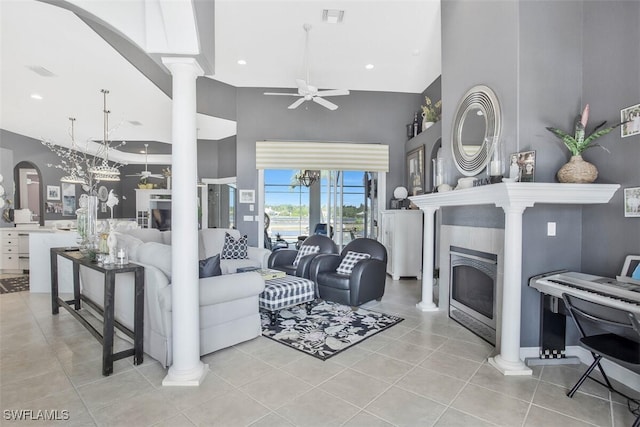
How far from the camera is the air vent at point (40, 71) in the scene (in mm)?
4336

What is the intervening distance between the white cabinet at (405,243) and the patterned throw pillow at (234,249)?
271 cm

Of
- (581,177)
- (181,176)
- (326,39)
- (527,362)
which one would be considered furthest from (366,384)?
(326,39)

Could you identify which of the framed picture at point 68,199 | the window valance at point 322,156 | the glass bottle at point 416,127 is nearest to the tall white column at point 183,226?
the window valance at point 322,156

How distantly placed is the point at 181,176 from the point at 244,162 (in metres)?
4.14

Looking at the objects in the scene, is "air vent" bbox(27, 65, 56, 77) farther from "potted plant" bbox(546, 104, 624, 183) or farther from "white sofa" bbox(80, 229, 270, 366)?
"potted plant" bbox(546, 104, 624, 183)

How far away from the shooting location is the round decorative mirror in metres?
3.15

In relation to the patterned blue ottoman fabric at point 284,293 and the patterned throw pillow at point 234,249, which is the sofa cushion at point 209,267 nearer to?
the patterned blue ottoman fabric at point 284,293

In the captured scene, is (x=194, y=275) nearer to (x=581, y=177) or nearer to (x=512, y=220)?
(x=512, y=220)

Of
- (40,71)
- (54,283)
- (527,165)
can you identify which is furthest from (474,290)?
(40,71)

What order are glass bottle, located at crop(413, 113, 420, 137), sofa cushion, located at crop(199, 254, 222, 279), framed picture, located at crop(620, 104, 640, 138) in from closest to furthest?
framed picture, located at crop(620, 104, 640, 138) < sofa cushion, located at crop(199, 254, 222, 279) < glass bottle, located at crop(413, 113, 420, 137)

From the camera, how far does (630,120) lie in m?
2.46

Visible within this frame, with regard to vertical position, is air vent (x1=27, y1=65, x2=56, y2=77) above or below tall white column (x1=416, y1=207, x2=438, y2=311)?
above

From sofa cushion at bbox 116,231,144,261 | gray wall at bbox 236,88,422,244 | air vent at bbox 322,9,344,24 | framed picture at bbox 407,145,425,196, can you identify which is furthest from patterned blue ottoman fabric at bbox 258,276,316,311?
air vent at bbox 322,9,344,24

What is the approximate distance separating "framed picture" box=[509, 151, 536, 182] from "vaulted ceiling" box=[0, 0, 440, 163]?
240 cm
